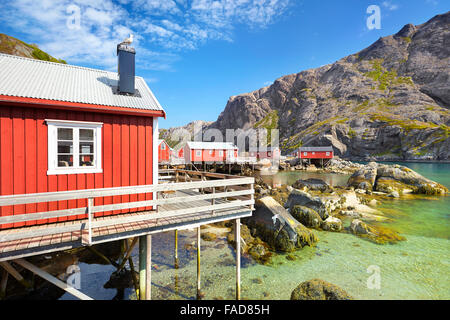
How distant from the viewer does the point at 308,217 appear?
16906 millimetres

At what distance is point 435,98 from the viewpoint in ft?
370

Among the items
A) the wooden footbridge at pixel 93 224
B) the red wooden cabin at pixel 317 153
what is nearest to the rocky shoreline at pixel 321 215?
the wooden footbridge at pixel 93 224

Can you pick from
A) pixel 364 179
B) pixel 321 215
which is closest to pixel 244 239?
pixel 321 215

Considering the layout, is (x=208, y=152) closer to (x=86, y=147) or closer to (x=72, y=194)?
(x=86, y=147)

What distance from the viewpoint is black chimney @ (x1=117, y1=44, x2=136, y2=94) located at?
8.71 metres

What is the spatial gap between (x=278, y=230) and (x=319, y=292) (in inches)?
233

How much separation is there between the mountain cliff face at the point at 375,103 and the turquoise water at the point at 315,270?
93.9m

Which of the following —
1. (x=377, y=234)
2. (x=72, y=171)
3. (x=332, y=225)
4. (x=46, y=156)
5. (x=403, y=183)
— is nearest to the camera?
(x=46, y=156)

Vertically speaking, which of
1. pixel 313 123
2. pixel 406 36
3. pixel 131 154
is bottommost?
pixel 131 154

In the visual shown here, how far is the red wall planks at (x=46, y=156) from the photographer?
6332 millimetres

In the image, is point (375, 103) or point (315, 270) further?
point (375, 103)

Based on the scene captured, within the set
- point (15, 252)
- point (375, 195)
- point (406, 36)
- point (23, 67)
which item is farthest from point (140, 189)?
point (406, 36)
